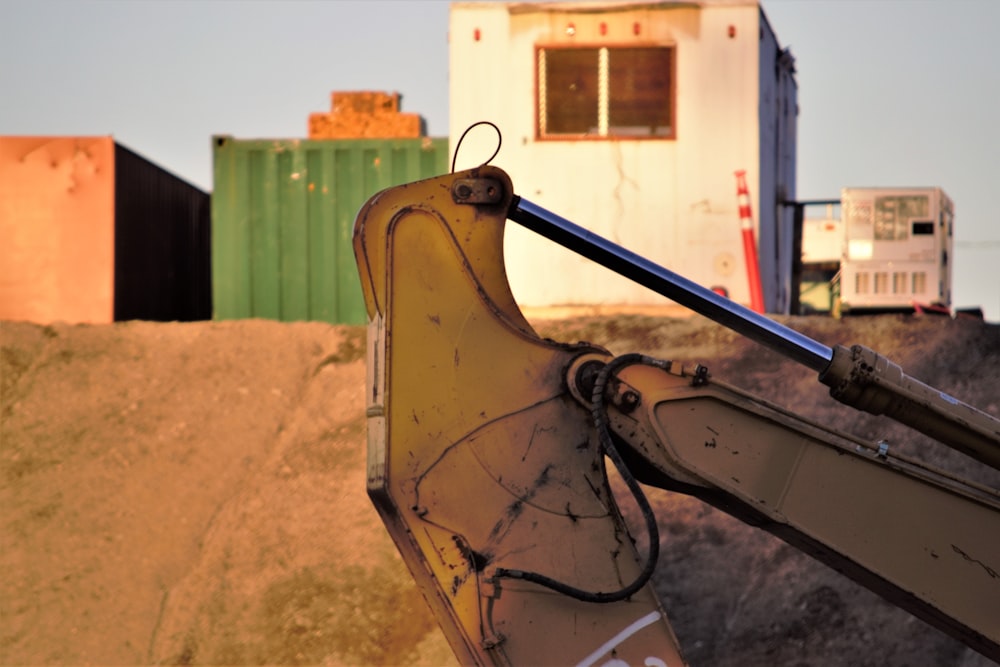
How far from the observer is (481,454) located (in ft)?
13.9

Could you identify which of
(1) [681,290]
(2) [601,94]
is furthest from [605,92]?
(1) [681,290]

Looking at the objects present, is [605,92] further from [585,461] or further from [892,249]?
[585,461]

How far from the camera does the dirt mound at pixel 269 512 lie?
29.4ft

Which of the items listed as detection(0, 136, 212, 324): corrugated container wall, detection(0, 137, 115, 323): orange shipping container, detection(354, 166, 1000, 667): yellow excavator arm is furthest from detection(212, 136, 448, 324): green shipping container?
detection(354, 166, 1000, 667): yellow excavator arm

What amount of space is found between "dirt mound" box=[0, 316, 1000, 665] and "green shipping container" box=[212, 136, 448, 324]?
227cm

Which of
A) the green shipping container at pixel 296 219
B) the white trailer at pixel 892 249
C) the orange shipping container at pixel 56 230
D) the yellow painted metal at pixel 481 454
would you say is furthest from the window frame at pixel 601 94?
the yellow painted metal at pixel 481 454

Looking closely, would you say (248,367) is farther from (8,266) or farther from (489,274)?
(489,274)

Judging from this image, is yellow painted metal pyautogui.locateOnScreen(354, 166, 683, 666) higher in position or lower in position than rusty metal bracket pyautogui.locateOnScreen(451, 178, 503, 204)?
lower

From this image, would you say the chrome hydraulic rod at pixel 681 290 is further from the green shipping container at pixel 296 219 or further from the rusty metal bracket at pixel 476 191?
the green shipping container at pixel 296 219

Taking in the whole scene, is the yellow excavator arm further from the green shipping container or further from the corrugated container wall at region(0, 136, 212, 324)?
the green shipping container

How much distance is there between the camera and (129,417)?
38.1 feet

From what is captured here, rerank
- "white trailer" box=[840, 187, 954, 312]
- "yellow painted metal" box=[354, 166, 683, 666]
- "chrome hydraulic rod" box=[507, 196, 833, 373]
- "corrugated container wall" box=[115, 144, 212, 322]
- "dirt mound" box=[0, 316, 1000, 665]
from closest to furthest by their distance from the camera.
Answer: "yellow painted metal" box=[354, 166, 683, 666] < "chrome hydraulic rod" box=[507, 196, 833, 373] < "dirt mound" box=[0, 316, 1000, 665] < "white trailer" box=[840, 187, 954, 312] < "corrugated container wall" box=[115, 144, 212, 322]

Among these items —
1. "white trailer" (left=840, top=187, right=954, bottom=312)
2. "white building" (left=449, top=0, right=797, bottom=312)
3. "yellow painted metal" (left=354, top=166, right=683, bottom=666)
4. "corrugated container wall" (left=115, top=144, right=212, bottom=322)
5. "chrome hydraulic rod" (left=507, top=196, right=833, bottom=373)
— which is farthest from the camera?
"corrugated container wall" (left=115, top=144, right=212, bottom=322)

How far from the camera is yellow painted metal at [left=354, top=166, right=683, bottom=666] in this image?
13.6ft
